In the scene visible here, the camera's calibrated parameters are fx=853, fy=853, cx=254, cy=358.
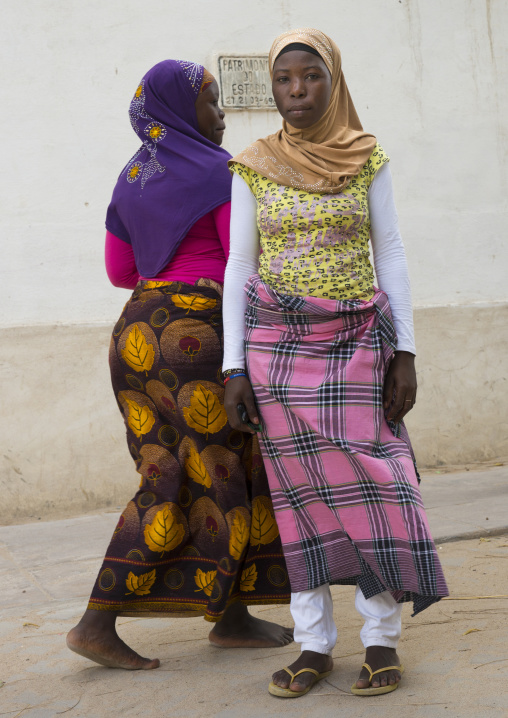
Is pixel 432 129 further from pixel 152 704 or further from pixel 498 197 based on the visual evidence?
pixel 152 704

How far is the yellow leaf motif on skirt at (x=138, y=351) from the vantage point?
292cm

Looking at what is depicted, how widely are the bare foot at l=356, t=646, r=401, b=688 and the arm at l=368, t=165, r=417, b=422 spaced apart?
71 cm

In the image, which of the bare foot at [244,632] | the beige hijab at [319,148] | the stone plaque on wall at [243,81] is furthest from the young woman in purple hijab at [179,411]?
the stone plaque on wall at [243,81]

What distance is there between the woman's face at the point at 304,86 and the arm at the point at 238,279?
28 centimetres

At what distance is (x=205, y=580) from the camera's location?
2967mm

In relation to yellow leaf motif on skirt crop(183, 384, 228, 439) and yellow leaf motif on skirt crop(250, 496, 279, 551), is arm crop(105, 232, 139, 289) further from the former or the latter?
yellow leaf motif on skirt crop(250, 496, 279, 551)

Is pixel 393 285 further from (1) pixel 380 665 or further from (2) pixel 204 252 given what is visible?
(1) pixel 380 665

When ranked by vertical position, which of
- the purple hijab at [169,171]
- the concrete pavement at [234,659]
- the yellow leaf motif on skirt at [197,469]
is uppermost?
the purple hijab at [169,171]

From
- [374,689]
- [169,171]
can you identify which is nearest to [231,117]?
[169,171]

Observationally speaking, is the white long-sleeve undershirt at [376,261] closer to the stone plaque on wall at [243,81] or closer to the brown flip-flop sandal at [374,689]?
the brown flip-flop sandal at [374,689]

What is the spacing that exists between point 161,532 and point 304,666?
652 millimetres

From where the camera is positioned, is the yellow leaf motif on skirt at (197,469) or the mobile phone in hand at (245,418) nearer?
the mobile phone in hand at (245,418)

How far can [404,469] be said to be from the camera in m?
2.57

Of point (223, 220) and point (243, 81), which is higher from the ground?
point (243, 81)
